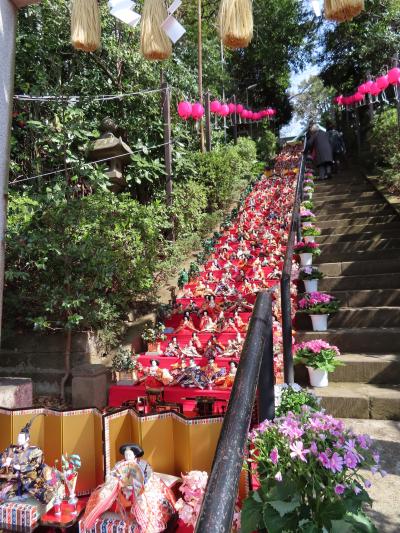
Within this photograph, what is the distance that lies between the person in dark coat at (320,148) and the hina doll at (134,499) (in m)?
9.91

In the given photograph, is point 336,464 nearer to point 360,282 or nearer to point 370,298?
point 370,298

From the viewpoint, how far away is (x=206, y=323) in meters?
6.45

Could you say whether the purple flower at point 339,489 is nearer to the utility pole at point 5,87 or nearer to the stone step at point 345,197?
the utility pole at point 5,87

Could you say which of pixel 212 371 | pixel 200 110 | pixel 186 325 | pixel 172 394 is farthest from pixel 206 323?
pixel 200 110

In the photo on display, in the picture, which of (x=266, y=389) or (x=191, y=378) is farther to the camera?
(x=191, y=378)

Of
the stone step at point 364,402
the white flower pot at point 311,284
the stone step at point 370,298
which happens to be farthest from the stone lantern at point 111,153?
the stone step at point 364,402

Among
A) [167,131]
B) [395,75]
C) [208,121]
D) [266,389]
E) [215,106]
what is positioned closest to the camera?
[266,389]

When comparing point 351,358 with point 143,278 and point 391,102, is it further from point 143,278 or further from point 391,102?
point 391,102

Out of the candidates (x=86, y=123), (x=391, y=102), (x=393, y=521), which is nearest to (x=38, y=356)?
(x=393, y=521)

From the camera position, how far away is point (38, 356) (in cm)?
627

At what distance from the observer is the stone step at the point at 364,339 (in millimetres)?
4148

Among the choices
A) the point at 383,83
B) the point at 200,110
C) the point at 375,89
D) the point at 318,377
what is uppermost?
the point at 375,89

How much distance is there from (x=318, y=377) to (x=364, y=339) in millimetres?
782

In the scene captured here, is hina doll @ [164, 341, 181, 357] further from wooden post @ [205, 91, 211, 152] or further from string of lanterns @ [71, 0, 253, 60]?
wooden post @ [205, 91, 211, 152]
